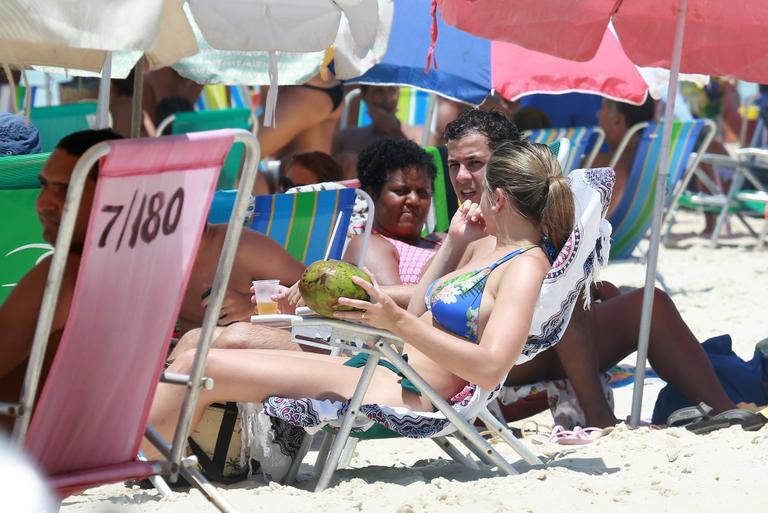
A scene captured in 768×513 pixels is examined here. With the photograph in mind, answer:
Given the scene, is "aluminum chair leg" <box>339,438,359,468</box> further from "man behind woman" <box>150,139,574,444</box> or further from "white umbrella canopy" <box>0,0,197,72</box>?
"white umbrella canopy" <box>0,0,197,72</box>

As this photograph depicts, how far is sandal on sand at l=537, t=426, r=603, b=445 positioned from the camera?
424cm

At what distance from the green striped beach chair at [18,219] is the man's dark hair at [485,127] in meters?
1.54

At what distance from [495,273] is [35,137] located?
2.12m

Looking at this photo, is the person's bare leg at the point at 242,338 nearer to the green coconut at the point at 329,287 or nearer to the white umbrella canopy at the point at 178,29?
the green coconut at the point at 329,287

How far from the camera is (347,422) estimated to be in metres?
3.44

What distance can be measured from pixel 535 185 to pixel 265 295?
89 centimetres

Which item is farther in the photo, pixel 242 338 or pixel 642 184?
pixel 642 184

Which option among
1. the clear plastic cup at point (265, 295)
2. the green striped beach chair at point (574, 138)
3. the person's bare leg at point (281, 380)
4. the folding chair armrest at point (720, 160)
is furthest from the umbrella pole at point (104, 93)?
the folding chair armrest at point (720, 160)

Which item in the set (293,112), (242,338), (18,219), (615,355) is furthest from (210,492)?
(293,112)

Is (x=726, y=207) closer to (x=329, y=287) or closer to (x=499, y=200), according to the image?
(x=499, y=200)

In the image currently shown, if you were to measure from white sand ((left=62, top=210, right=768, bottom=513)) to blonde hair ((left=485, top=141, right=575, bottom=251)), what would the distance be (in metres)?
0.71

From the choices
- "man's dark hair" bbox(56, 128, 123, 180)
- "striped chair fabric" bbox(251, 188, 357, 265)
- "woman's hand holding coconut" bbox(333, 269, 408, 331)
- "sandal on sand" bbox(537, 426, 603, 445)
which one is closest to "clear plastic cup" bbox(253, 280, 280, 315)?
"woman's hand holding coconut" bbox(333, 269, 408, 331)

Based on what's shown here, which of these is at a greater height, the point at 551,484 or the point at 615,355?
the point at 615,355

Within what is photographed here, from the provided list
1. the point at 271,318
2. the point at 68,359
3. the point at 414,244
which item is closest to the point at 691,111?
the point at 414,244
